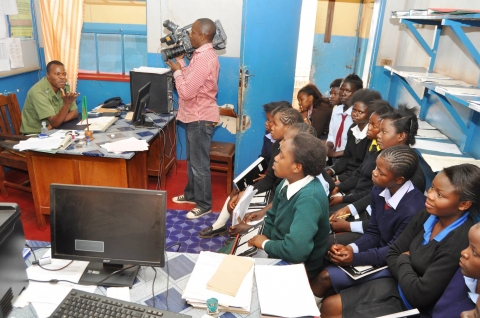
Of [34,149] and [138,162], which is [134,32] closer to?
[138,162]

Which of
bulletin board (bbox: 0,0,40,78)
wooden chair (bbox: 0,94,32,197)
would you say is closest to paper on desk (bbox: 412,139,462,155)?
wooden chair (bbox: 0,94,32,197)

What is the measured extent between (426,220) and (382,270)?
1.13ft

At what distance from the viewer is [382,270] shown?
1818 mm

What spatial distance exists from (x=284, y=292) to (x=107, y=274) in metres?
0.72

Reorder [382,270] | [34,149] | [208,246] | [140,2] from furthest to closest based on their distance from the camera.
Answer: [140,2] → [208,246] → [34,149] → [382,270]

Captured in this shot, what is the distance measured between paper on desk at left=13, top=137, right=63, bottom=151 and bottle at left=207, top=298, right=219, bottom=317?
1.97 m

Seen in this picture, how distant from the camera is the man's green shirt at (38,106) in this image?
3.23 metres

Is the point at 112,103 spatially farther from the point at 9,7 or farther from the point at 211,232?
the point at 211,232

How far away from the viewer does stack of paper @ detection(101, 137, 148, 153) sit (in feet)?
9.04

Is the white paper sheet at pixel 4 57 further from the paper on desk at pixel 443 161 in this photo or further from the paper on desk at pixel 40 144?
the paper on desk at pixel 443 161

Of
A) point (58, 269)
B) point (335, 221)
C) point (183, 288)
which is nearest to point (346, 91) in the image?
point (335, 221)

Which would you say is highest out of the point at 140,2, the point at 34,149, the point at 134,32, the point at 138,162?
the point at 140,2

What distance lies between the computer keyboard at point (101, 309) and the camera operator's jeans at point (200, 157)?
2.02m

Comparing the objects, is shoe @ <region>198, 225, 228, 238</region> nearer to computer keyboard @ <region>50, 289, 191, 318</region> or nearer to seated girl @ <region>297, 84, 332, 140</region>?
seated girl @ <region>297, 84, 332, 140</region>
